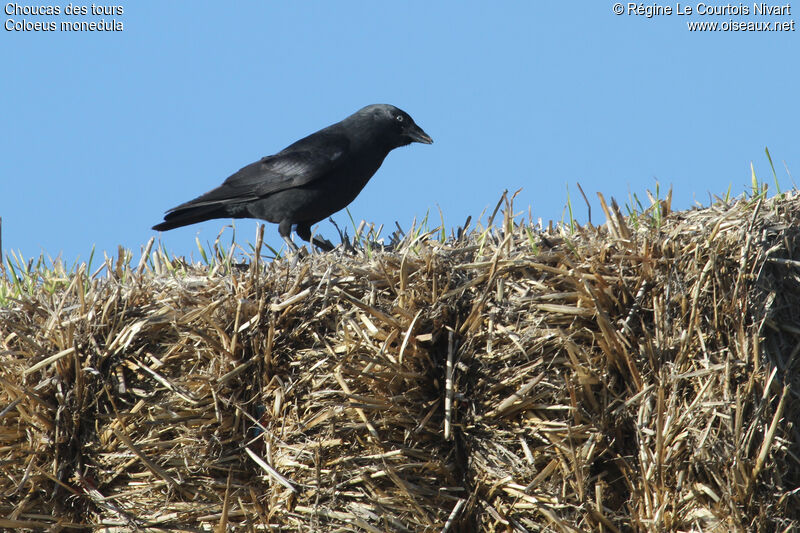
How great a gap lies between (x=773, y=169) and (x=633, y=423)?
1429 millimetres

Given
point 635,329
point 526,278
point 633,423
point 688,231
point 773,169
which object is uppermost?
point 773,169

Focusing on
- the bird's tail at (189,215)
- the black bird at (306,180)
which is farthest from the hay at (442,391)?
the bird's tail at (189,215)

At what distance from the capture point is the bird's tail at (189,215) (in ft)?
18.9

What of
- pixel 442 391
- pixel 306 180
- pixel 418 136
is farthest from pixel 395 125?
pixel 442 391

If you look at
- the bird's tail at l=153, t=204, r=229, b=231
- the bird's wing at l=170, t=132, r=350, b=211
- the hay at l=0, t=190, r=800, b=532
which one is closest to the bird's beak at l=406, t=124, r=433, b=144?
the bird's wing at l=170, t=132, r=350, b=211

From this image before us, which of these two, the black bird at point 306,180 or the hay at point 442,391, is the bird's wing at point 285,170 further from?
the hay at point 442,391

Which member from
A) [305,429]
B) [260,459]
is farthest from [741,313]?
[260,459]

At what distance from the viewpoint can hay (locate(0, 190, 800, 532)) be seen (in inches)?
113

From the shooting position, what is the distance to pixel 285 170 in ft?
18.3

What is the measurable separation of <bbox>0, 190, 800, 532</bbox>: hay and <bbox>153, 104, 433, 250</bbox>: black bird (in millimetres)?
2128

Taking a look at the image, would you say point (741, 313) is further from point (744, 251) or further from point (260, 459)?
point (260, 459)

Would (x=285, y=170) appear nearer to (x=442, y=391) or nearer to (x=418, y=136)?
(x=418, y=136)

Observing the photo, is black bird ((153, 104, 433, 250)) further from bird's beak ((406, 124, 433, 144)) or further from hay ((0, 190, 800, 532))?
hay ((0, 190, 800, 532))

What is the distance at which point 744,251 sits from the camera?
9.61ft
